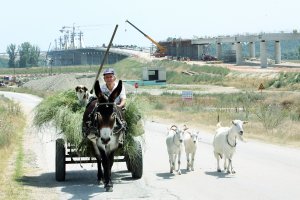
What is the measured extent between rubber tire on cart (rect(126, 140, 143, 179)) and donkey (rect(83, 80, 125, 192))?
44.9 inches

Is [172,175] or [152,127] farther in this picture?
[152,127]

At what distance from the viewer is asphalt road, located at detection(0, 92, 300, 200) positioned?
44.4ft

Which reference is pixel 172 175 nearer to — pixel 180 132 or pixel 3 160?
pixel 180 132

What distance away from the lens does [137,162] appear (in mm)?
15414

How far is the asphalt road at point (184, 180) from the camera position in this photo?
13531mm

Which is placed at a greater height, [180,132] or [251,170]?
[180,132]

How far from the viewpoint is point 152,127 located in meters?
38.4

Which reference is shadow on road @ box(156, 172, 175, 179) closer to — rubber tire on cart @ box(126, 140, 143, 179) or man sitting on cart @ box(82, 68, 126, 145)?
rubber tire on cart @ box(126, 140, 143, 179)

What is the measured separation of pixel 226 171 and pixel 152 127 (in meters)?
21.7

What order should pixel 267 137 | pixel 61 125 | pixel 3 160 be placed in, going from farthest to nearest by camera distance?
pixel 267 137, pixel 3 160, pixel 61 125

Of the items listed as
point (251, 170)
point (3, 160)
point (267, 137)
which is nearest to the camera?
point (251, 170)

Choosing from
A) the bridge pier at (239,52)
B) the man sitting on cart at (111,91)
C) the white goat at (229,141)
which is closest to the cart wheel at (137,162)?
the man sitting on cart at (111,91)

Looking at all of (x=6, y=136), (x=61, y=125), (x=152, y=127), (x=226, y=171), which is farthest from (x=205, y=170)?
(x=152, y=127)

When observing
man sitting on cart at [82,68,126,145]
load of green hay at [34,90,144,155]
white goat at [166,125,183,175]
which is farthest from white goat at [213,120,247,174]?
man sitting on cart at [82,68,126,145]
